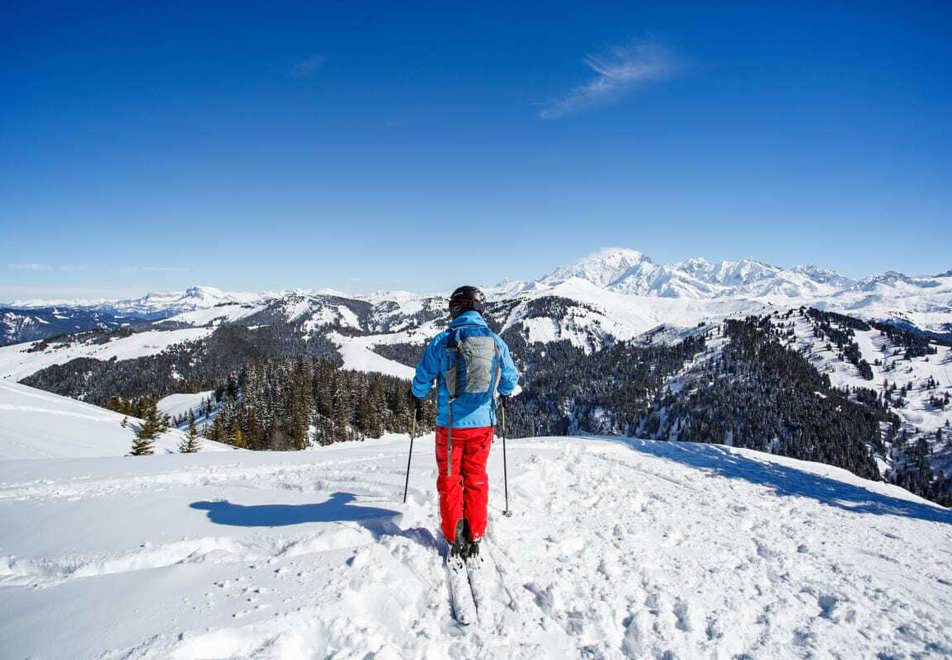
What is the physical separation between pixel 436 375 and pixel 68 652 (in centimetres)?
462

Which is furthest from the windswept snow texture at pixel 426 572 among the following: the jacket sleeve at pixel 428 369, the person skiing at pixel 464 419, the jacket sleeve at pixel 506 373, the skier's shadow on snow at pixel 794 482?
the jacket sleeve at pixel 506 373

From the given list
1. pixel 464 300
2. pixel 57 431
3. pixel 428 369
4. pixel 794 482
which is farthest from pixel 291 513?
pixel 57 431

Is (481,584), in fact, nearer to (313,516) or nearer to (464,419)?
(464,419)

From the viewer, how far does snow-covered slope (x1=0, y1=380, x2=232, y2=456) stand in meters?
24.7

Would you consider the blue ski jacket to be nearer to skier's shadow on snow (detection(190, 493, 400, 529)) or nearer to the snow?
skier's shadow on snow (detection(190, 493, 400, 529))

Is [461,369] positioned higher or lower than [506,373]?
higher

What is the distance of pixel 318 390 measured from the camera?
84.2m

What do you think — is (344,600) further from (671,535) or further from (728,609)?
(671,535)

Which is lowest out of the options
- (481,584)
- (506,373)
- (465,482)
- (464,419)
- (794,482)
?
(794,482)

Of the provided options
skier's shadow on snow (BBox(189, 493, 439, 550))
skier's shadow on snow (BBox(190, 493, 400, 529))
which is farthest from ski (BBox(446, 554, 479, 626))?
skier's shadow on snow (BBox(190, 493, 400, 529))

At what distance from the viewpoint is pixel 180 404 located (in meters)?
118

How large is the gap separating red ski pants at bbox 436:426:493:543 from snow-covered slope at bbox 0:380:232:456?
28.9 meters

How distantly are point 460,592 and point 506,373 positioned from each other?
3233mm

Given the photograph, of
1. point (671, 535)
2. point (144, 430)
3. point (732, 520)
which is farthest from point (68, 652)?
point (144, 430)
